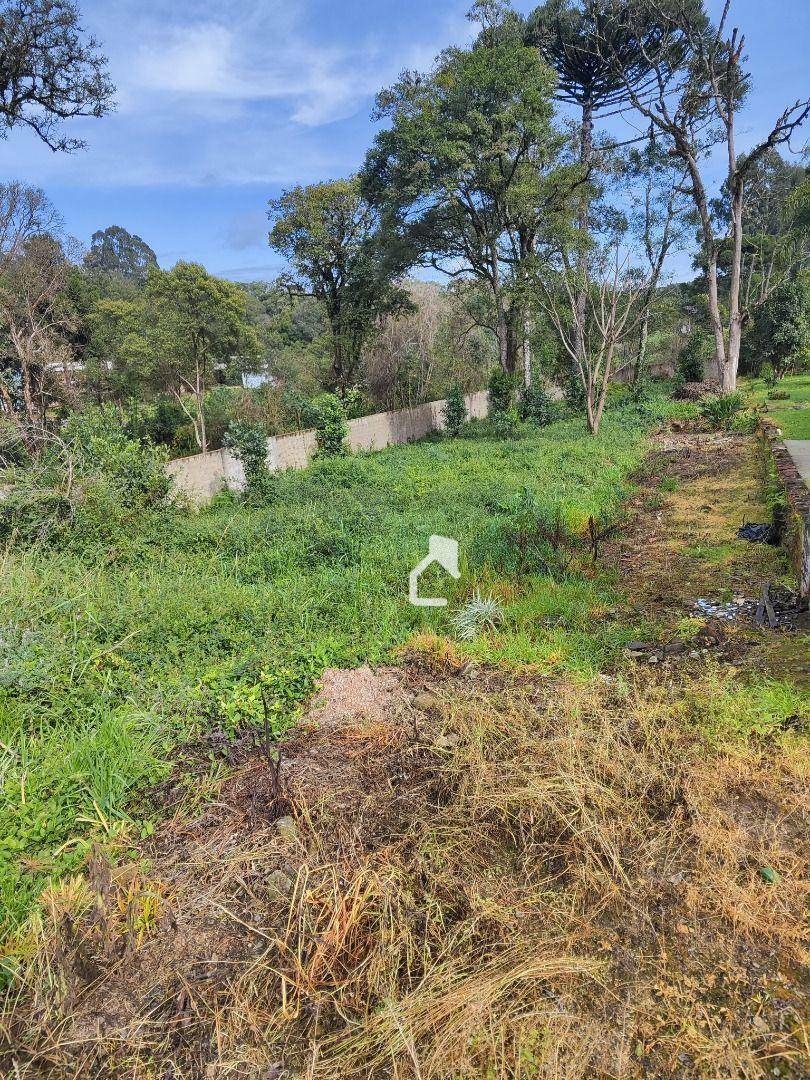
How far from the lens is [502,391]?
16.5m

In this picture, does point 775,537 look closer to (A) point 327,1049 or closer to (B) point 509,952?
(B) point 509,952

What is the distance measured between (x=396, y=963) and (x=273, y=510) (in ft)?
23.1

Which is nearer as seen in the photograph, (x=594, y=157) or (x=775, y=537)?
(x=775, y=537)

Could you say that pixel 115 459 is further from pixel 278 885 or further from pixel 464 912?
pixel 464 912

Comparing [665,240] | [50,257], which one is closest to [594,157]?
[665,240]

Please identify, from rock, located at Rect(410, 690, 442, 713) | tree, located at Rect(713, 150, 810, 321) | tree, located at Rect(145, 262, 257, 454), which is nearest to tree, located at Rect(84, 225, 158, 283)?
tree, located at Rect(145, 262, 257, 454)

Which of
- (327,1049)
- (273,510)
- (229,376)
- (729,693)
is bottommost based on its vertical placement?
(327,1049)

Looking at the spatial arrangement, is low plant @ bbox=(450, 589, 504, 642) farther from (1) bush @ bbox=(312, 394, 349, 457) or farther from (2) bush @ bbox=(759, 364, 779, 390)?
(2) bush @ bbox=(759, 364, 779, 390)

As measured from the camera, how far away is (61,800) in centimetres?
266

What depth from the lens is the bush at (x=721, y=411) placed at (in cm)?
1312

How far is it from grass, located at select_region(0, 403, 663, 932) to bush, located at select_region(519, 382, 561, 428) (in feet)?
28.8

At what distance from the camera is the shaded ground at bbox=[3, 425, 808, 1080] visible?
5.57ft

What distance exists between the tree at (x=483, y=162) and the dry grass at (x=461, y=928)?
14214 mm

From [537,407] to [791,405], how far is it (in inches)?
250
